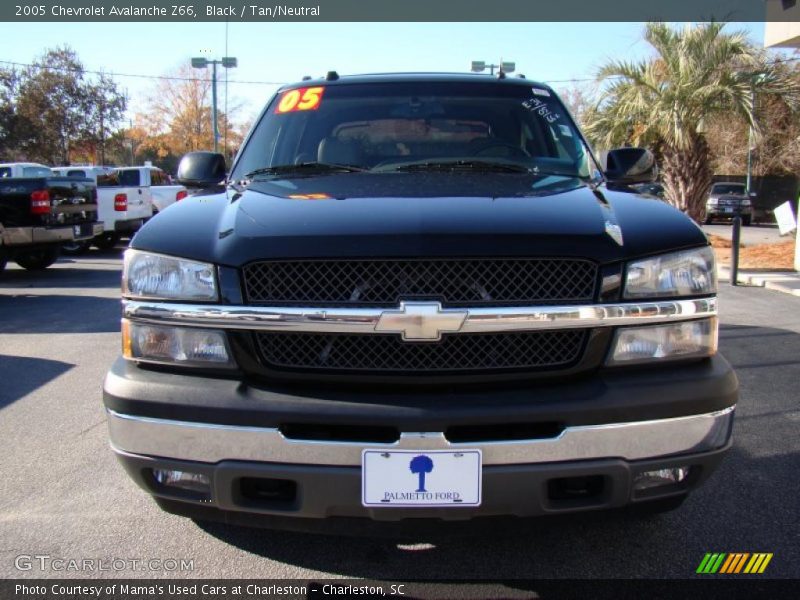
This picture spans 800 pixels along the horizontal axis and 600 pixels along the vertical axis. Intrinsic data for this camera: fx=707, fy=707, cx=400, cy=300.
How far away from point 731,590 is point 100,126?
44.1 m

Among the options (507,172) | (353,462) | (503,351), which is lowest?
(353,462)

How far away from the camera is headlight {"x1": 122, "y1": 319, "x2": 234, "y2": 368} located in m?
2.27

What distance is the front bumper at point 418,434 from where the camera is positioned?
6.86 feet

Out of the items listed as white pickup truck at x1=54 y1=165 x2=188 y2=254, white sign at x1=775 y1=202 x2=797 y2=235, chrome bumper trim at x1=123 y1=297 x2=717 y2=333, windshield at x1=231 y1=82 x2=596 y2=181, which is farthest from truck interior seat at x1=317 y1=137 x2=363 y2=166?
white sign at x1=775 y1=202 x2=797 y2=235

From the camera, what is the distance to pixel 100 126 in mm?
40969

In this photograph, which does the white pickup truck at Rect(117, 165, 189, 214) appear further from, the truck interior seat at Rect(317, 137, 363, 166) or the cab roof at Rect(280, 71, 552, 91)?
the truck interior seat at Rect(317, 137, 363, 166)

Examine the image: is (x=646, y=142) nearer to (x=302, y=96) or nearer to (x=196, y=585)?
(x=302, y=96)

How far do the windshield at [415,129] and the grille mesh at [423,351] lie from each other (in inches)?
49.4

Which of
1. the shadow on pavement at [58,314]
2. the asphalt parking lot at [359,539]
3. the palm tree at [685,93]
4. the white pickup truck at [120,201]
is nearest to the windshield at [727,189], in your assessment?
the palm tree at [685,93]

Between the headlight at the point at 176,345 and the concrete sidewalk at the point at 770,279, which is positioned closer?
the headlight at the point at 176,345

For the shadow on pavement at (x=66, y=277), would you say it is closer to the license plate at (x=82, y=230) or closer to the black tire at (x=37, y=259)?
the black tire at (x=37, y=259)

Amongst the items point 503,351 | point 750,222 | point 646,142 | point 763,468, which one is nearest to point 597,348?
point 503,351

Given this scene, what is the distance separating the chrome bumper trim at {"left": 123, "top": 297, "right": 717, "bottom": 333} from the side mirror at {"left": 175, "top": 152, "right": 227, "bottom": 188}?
51.4 inches

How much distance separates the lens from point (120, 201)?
15664 millimetres
